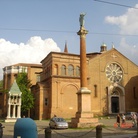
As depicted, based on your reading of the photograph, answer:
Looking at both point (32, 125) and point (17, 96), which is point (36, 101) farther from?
point (32, 125)

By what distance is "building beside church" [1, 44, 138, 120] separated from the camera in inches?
1729

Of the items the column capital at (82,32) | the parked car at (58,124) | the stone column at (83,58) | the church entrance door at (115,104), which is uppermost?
the column capital at (82,32)

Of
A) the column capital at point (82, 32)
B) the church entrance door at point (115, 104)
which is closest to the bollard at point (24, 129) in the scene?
the column capital at point (82, 32)

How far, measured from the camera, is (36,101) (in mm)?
46656

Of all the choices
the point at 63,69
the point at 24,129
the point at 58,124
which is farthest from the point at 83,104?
the point at 63,69

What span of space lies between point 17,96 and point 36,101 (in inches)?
166

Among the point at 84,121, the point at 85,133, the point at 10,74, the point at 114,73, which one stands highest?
the point at 10,74

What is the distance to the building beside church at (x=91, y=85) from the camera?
4391 cm

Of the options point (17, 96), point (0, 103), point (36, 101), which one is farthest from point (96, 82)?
point (0, 103)

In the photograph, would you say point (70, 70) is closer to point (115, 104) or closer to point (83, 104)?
point (115, 104)

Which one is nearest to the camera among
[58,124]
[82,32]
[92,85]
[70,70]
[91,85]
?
[58,124]

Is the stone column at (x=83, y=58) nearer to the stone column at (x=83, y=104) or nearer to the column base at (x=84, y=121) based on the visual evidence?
the stone column at (x=83, y=104)

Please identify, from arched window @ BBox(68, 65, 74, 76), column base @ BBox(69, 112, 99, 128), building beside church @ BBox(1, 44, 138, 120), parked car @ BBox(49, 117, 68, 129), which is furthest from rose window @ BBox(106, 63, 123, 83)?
column base @ BBox(69, 112, 99, 128)

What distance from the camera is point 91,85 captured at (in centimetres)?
4728
